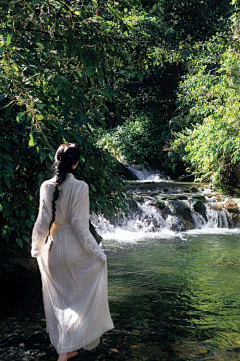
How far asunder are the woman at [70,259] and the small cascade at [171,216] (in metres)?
9.11

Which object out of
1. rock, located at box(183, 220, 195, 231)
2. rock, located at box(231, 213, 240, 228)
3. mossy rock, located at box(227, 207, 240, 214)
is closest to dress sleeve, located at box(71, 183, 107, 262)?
rock, located at box(183, 220, 195, 231)

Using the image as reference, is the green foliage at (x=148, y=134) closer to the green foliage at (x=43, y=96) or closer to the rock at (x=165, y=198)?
the rock at (x=165, y=198)

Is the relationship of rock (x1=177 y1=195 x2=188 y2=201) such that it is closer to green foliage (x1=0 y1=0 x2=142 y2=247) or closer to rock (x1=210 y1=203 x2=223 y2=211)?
rock (x1=210 y1=203 x2=223 y2=211)

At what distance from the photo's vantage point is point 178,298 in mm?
5895

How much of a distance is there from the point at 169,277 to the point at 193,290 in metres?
0.91

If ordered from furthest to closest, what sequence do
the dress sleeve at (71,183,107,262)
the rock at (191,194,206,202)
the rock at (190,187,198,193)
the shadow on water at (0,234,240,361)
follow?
the rock at (190,187,198,193)
the rock at (191,194,206,202)
the shadow on water at (0,234,240,361)
the dress sleeve at (71,183,107,262)

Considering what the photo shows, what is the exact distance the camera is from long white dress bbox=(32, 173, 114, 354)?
10.8 ft

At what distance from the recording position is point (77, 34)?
15.9 ft

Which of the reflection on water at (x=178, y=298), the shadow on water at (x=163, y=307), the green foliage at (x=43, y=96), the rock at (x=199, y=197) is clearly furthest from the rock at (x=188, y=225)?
the green foliage at (x=43, y=96)

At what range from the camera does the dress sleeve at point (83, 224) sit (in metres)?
3.28

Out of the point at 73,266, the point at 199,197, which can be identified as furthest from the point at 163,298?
the point at 199,197

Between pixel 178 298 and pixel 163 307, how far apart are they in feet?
1.86

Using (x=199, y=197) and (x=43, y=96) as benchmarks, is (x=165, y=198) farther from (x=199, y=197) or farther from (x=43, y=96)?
(x=43, y=96)

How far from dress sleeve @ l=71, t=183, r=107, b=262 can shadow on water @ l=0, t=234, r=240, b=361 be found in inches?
45.6
